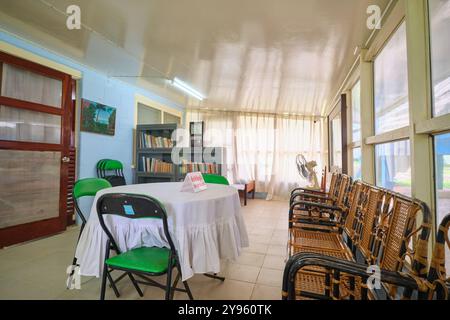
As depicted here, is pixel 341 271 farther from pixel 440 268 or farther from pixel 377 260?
pixel 377 260

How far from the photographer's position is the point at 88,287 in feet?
6.04

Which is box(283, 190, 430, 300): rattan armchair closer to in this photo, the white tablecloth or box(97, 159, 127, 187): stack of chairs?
the white tablecloth

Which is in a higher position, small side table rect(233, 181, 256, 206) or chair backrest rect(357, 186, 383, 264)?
chair backrest rect(357, 186, 383, 264)

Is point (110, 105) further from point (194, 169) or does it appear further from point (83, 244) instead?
point (83, 244)

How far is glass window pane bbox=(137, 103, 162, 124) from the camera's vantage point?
4.65m

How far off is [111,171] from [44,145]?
108 centimetres

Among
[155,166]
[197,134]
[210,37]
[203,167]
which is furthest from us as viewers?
[197,134]

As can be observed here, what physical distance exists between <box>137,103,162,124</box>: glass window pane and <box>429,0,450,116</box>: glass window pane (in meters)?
4.41

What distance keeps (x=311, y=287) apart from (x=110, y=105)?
12.9 feet

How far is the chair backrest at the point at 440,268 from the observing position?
778 millimetres

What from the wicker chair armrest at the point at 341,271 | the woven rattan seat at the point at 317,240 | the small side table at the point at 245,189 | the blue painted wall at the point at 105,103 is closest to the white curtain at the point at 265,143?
the small side table at the point at 245,189

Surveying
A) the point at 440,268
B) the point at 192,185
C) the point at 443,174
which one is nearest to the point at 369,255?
the point at 440,268

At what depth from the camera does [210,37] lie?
2.45 meters

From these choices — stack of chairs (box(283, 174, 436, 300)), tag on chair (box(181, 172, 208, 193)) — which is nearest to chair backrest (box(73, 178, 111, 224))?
tag on chair (box(181, 172, 208, 193))
